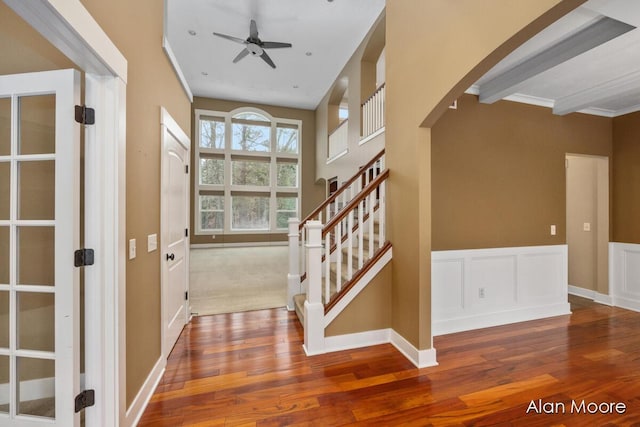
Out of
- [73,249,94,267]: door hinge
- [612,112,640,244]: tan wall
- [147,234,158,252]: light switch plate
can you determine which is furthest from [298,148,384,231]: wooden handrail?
[612,112,640,244]: tan wall

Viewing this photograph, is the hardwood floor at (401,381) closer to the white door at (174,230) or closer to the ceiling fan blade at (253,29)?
the white door at (174,230)

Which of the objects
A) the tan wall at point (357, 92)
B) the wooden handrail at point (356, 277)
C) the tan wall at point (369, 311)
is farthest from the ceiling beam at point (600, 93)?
the tan wall at point (369, 311)

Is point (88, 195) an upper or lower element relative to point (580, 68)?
lower

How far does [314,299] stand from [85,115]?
2028 millimetres

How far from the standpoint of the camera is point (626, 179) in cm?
356

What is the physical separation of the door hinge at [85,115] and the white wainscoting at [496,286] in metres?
2.97

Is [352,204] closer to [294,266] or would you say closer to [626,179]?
[294,266]

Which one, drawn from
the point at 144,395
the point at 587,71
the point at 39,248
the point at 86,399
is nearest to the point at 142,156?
the point at 39,248

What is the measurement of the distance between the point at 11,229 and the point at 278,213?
8.02 metres

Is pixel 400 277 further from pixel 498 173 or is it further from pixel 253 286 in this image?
pixel 253 286

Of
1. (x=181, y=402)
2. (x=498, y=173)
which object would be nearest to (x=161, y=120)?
(x=181, y=402)

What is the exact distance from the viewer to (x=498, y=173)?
304cm

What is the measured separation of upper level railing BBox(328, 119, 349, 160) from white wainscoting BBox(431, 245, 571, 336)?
397 cm

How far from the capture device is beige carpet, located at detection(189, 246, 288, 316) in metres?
3.58
